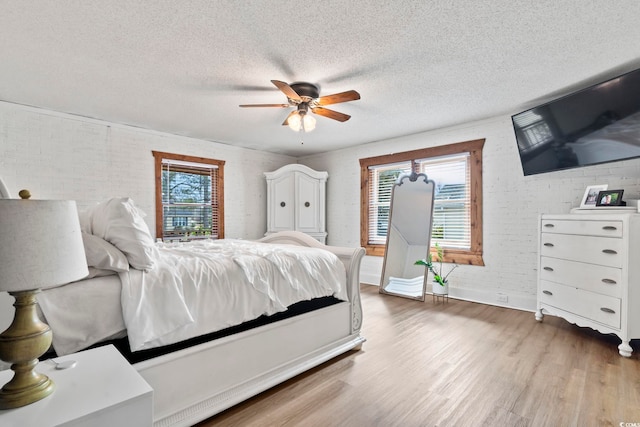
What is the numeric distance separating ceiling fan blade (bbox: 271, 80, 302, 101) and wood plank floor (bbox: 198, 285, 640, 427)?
88.2 inches

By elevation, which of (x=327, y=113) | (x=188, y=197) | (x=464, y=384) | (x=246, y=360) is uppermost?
(x=327, y=113)

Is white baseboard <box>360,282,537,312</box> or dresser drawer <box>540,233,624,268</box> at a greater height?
dresser drawer <box>540,233,624,268</box>

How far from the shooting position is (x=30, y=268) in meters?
0.87

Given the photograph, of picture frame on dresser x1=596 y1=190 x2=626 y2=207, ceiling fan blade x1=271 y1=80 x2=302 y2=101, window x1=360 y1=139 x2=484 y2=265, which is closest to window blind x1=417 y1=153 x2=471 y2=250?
window x1=360 y1=139 x2=484 y2=265

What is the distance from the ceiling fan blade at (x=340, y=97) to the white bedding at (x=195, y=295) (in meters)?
1.43

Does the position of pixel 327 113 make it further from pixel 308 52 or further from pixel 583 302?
pixel 583 302

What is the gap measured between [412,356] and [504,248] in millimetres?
2305

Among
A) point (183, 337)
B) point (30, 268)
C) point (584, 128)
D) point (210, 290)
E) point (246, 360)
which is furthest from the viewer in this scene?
point (584, 128)

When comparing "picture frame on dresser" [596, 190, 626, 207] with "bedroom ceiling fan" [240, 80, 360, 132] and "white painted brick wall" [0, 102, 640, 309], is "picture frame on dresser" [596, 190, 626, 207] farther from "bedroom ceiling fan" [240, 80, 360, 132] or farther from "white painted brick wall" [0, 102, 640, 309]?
"bedroom ceiling fan" [240, 80, 360, 132]

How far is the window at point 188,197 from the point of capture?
468 cm

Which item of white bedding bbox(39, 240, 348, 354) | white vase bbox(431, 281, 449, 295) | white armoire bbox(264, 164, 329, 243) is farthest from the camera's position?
white armoire bbox(264, 164, 329, 243)

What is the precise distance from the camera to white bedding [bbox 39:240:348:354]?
4.46 ft

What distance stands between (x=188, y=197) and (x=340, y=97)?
330 cm

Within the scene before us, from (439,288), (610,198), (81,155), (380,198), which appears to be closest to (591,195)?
(610,198)
